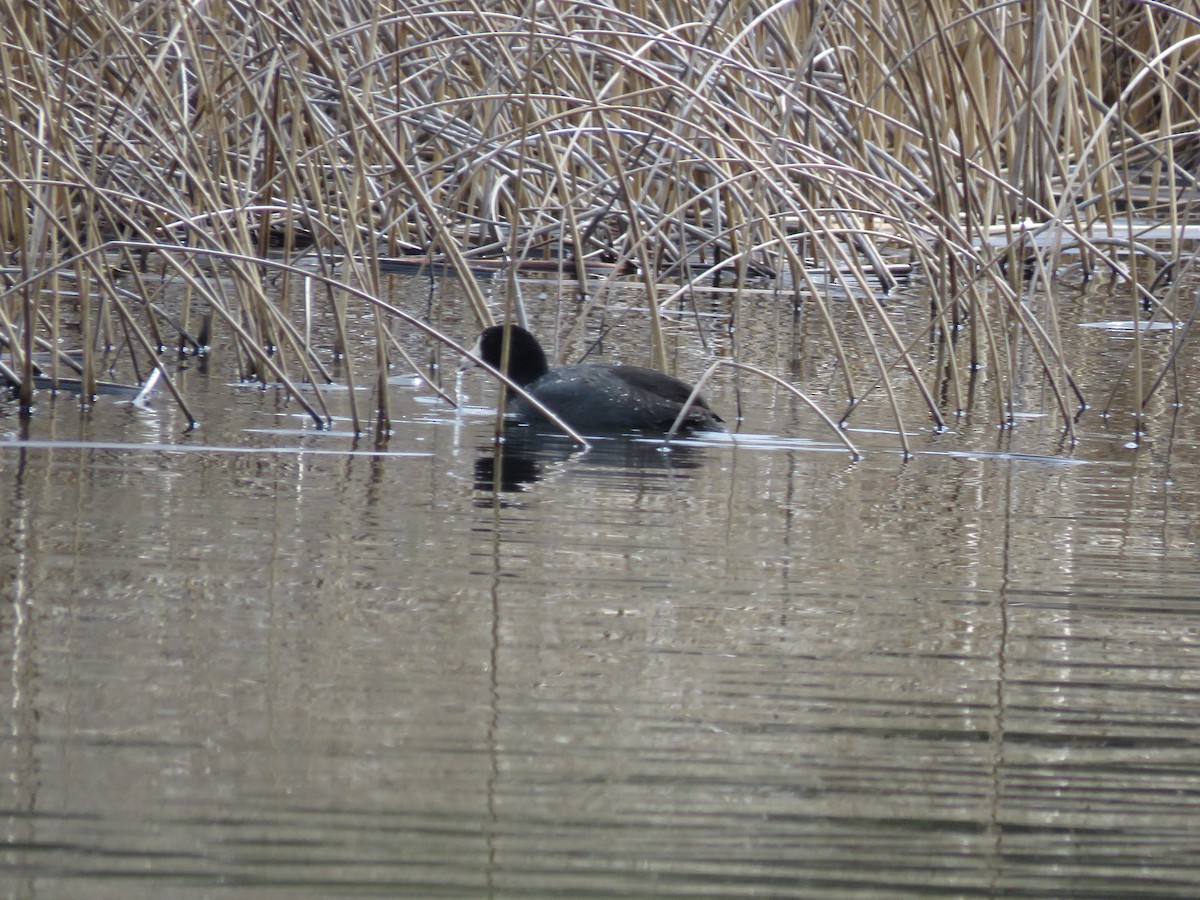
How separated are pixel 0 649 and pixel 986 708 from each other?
52.7 inches

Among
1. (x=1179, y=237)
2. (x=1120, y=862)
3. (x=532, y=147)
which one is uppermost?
(x=532, y=147)

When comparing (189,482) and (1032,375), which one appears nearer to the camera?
(189,482)

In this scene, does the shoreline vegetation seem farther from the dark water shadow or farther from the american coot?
the dark water shadow

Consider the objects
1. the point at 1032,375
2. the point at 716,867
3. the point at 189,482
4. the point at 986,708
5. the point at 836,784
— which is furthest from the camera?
the point at 1032,375

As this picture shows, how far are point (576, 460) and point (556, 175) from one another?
1.40 m

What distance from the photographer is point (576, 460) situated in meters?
5.07

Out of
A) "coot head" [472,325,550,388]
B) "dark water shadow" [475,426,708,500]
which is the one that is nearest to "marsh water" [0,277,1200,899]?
"dark water shadow" [475,426,708,500]

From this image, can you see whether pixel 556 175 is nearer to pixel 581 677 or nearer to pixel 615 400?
pixel 615 400

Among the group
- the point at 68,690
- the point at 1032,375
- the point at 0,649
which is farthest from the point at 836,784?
the point at 1032,375

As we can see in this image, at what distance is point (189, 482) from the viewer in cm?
426

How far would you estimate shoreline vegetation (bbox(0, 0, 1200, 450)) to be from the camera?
17.3 feet

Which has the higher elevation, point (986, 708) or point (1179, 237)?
point (1179, 237)

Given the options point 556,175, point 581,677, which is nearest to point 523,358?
point 556,175

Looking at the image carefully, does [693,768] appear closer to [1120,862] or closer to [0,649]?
[1120,862]
